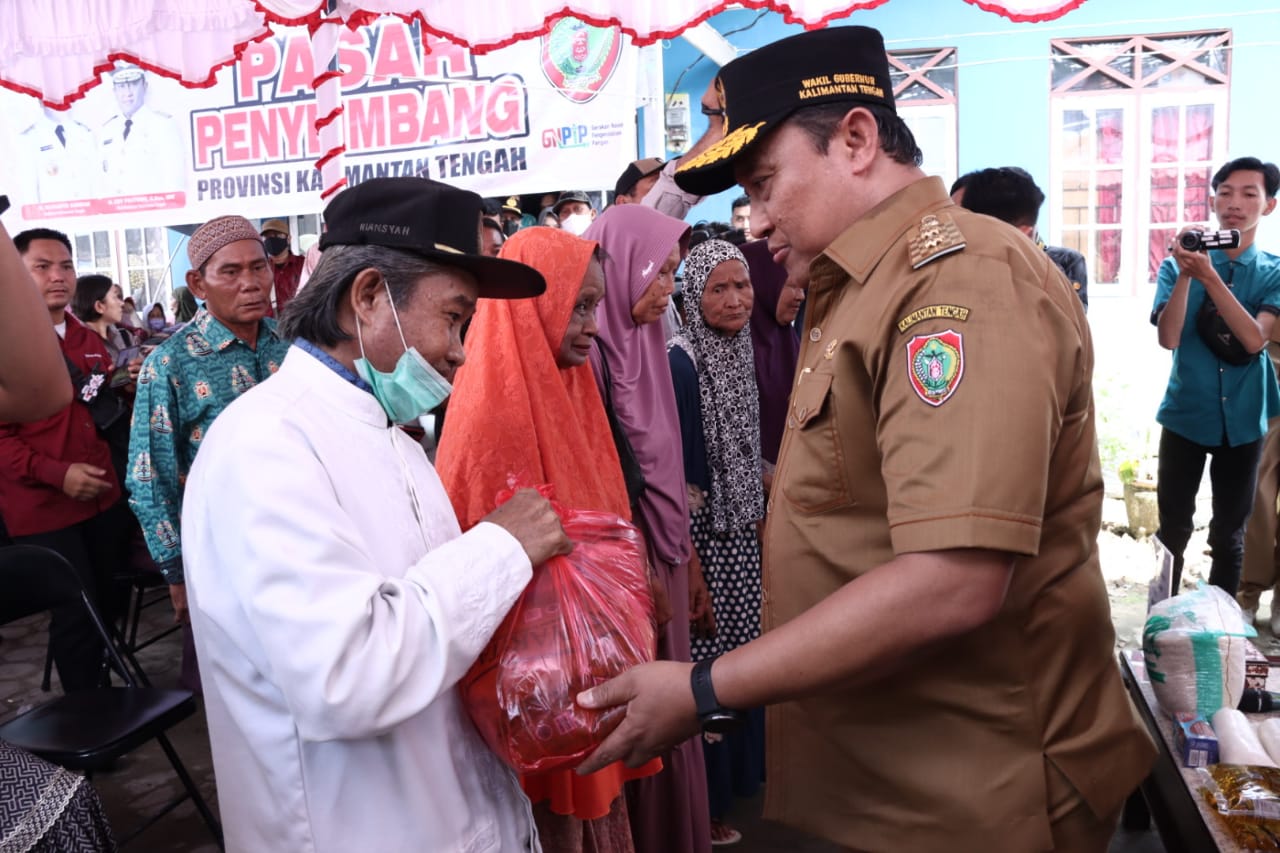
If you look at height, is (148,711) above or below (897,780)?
below

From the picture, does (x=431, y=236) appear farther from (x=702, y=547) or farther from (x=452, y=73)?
(x=452, y=73)

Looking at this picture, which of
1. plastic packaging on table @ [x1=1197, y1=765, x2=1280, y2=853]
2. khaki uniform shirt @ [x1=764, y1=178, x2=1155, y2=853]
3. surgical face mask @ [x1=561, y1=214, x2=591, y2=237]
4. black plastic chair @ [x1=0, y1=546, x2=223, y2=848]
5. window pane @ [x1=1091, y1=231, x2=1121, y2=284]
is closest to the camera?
khaki uniform shirt @ [x1=764, y1=178, x2=1155, y2=853]

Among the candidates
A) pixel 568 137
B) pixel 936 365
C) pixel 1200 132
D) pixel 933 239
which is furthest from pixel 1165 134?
pixel 936 365

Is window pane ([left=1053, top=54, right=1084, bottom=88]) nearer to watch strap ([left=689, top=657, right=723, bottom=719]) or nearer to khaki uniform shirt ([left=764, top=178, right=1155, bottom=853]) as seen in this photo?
khaki uniform shirt ([left=764, top=178, right=1155, bottom=853])

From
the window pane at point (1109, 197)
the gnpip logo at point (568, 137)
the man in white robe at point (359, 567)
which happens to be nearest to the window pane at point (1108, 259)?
the window pane at point (1109, 197)

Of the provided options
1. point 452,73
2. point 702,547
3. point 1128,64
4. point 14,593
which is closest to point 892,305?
point 702,547

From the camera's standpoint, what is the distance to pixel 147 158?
607cm

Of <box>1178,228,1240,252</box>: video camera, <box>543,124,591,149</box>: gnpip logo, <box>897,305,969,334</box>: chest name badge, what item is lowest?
<box>897,305,969,334</box>: chest name badge

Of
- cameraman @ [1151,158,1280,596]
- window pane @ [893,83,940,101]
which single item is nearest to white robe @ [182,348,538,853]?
cameraman @ [1151,158,1280,596]

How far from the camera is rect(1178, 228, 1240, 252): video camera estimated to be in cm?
412

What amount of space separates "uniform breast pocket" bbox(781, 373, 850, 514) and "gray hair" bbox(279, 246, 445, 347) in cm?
67

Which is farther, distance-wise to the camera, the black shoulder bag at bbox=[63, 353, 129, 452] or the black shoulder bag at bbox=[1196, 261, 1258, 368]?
the black shoulder bag at bbox=[1196, 261, 1258, 368]

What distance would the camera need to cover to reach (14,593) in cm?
309

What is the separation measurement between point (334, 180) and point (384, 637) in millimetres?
4321
